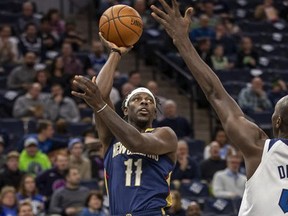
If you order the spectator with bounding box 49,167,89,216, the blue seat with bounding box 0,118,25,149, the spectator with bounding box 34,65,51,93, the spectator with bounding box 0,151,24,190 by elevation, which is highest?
the spectator with bounding box 34,65,51,93

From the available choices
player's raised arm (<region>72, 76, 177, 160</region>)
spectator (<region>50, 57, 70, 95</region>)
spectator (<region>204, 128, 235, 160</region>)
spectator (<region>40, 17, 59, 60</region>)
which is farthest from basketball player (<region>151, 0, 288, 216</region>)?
spectator (<region>40, 17, 59, 60</region>)

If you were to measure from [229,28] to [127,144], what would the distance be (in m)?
13.9

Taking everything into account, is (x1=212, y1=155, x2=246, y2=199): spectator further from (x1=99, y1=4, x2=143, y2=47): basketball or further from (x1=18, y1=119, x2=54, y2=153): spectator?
(x1=99, y1=4, x2=143, y2=47): basketball

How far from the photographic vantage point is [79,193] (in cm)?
1238

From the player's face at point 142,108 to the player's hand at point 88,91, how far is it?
815 millimetres

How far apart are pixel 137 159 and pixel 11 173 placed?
6256mm

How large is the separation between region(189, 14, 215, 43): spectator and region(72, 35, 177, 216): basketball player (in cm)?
1191

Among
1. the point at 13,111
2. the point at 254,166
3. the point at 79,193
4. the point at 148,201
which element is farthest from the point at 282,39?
the point at 254,166

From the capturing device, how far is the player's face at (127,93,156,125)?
6770 mm

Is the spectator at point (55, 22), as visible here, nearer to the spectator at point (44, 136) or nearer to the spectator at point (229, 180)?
the spectator at point (44, 136)

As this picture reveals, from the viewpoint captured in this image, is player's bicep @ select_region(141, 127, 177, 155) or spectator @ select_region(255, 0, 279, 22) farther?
spectator @ select_region(255, 0, 279, 22)

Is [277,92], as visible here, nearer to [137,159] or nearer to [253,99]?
[253,99]

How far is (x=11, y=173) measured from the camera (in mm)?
12680

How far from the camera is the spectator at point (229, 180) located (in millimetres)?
13258
